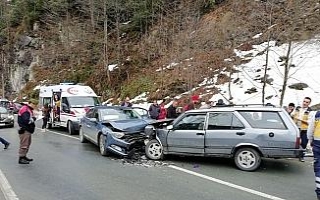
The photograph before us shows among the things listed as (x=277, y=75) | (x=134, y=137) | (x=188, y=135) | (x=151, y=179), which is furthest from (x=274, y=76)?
(x=151, y=179)

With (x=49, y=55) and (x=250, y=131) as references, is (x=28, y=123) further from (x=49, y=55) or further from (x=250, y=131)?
(x=49, y=55)

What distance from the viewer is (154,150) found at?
10.9 metres

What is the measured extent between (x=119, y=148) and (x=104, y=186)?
11.1 ft

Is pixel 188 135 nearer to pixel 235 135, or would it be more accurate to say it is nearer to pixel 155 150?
pixel 155 150

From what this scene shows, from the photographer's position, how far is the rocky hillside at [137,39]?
971 inches

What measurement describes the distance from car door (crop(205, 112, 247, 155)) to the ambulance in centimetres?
944

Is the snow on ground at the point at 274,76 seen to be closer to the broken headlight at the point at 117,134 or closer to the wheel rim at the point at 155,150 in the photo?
the broken headlight at the point at 117,134

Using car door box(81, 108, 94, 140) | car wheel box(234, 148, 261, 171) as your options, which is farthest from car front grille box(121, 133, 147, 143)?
car wheel box(234, 148, 261, 171)

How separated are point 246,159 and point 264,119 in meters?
1.07

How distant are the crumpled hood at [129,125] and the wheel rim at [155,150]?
1013mm

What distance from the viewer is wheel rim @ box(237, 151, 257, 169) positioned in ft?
30.9

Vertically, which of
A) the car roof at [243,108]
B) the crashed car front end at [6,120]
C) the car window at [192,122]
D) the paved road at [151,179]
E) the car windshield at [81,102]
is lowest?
the paved road at [151,179]

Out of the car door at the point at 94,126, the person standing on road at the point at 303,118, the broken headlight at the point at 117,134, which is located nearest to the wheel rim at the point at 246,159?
the person standing on road at the point at 303,118

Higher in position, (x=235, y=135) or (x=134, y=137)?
(x=235, y=135)
